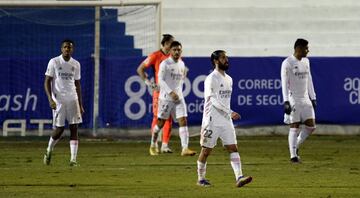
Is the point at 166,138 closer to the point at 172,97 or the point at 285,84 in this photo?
the point at 172,97

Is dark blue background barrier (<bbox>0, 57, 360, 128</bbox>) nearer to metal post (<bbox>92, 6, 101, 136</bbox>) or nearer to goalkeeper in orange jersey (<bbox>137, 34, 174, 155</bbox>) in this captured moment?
metal post (<bbox>92, 6, 101, 136</bbox>)

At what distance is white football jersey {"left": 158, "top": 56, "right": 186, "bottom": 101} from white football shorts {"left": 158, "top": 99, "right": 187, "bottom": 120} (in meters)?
0.10

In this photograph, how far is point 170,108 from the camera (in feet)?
73.4

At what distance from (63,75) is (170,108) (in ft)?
11.2

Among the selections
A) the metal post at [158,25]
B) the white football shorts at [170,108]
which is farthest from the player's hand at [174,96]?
the metal post at [158,25]

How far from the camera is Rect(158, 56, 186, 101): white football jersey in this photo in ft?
72.1

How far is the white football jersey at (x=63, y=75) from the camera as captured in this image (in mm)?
19516

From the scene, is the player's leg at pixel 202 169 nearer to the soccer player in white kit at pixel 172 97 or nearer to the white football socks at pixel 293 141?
the white football socks at pixel 293 141

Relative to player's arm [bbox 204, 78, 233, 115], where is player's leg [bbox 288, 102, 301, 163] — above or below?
below

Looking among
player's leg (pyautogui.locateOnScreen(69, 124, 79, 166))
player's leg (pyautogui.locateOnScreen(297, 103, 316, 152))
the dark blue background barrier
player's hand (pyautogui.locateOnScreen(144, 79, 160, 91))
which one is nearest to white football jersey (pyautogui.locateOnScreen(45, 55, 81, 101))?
player's leg (pyautogui.locateOnScreen(69, 124, 79, 166))

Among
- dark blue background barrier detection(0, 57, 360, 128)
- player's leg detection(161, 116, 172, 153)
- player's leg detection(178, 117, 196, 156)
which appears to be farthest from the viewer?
dark blue background barrier detection(0, 57, 360, 128)

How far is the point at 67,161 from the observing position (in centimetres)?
2045

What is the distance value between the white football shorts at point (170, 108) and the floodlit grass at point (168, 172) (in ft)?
2.74

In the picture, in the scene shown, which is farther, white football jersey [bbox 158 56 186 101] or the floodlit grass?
white football jersey [bbox 158 56 186 101]
